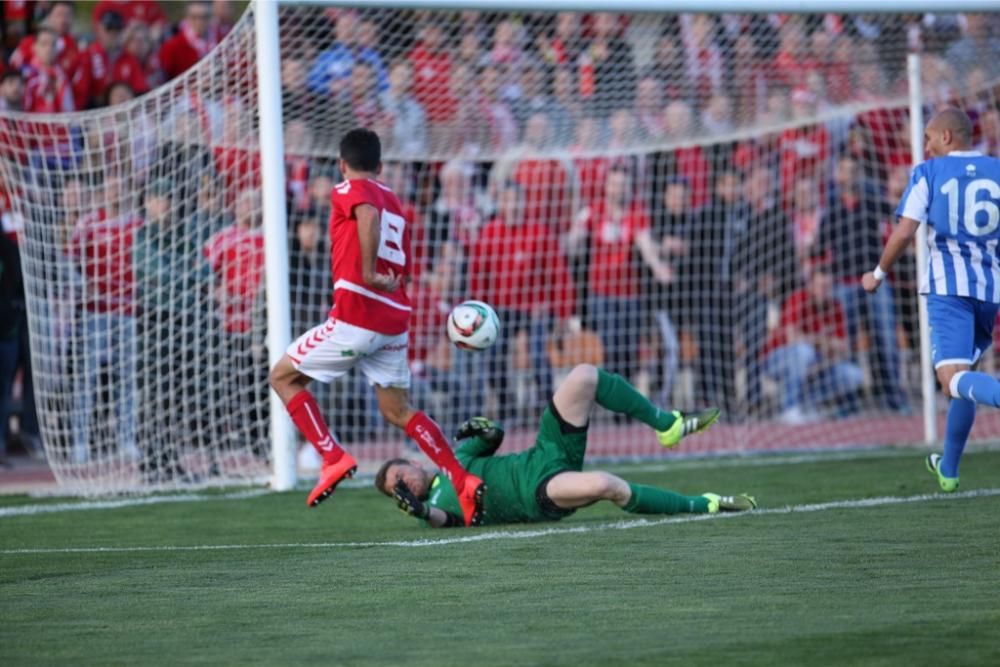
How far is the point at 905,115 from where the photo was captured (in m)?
14.9

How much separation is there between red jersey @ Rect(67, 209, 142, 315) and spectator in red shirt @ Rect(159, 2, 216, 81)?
8.58 ft

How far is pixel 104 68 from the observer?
44.4 feet

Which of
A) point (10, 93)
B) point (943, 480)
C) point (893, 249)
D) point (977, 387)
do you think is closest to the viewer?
point (977, 387)

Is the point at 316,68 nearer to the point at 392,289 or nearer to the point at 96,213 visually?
the point at 96,213

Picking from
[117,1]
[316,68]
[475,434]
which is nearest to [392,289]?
[475,434]

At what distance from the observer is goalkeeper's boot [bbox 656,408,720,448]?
8.06 meters

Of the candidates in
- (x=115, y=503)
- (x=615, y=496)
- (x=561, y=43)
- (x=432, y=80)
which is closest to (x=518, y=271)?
(x=432, y=80)

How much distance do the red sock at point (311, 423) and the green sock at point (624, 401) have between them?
62.0 inches

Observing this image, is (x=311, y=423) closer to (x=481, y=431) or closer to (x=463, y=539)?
(x=481, y=431)

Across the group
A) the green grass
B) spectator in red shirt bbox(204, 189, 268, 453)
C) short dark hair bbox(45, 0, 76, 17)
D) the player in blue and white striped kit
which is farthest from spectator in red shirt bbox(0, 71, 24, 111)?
the player in blue and white striped kit

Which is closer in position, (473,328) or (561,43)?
(473,328)

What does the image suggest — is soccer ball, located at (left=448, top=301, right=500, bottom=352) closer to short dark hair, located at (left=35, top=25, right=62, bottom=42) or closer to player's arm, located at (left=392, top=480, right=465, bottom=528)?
player's arm, located at (left=392, top=480, right=465, bottom=528)

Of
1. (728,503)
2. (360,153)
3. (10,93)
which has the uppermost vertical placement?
(10,93)

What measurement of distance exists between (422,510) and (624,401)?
3.66ft
